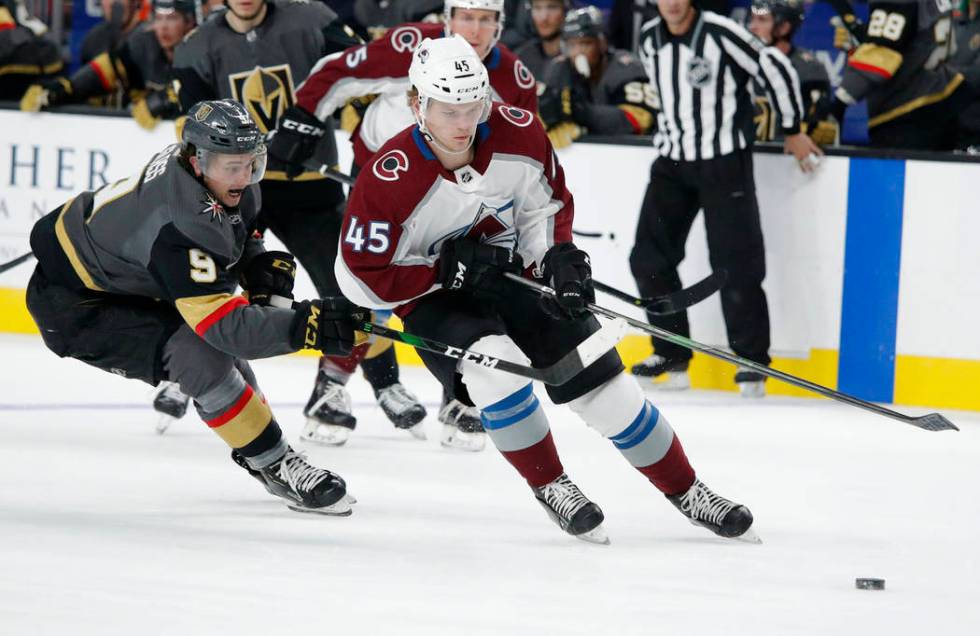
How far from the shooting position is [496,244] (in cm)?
360

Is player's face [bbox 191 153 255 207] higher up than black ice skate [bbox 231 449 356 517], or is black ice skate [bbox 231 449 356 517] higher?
player's face [bbox 191 153 255 207]

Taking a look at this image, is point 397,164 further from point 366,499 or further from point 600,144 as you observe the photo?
point 600,144

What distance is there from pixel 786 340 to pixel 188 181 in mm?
2897

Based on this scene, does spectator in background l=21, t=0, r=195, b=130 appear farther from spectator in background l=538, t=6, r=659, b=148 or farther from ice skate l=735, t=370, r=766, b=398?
ice skate l=735, t=370, r=766, b=398

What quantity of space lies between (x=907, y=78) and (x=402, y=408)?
2.34 m

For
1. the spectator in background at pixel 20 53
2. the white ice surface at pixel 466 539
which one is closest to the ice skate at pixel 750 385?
the white ice surface at pixel 466 539

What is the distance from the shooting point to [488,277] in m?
3.46

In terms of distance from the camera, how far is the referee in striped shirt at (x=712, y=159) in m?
5.64

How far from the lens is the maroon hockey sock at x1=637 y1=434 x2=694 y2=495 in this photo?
11.5 ft

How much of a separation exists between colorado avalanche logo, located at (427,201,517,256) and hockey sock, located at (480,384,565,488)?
36 centimetres

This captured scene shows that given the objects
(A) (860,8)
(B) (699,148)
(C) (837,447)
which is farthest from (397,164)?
(A) (860,8)

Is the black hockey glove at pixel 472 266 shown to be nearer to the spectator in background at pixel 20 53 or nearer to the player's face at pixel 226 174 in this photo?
the player's face at pixel 226 174

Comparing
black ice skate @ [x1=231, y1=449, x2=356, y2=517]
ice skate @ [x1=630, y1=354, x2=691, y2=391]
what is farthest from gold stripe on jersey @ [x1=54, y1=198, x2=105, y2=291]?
ice skate @ [x1=630, y1=354, x2=691, y2=391]

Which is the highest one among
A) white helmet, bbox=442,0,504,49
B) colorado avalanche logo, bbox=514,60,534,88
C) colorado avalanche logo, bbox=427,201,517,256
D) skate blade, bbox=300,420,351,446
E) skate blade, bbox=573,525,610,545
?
white helmet, bbox=442,0,504,49
